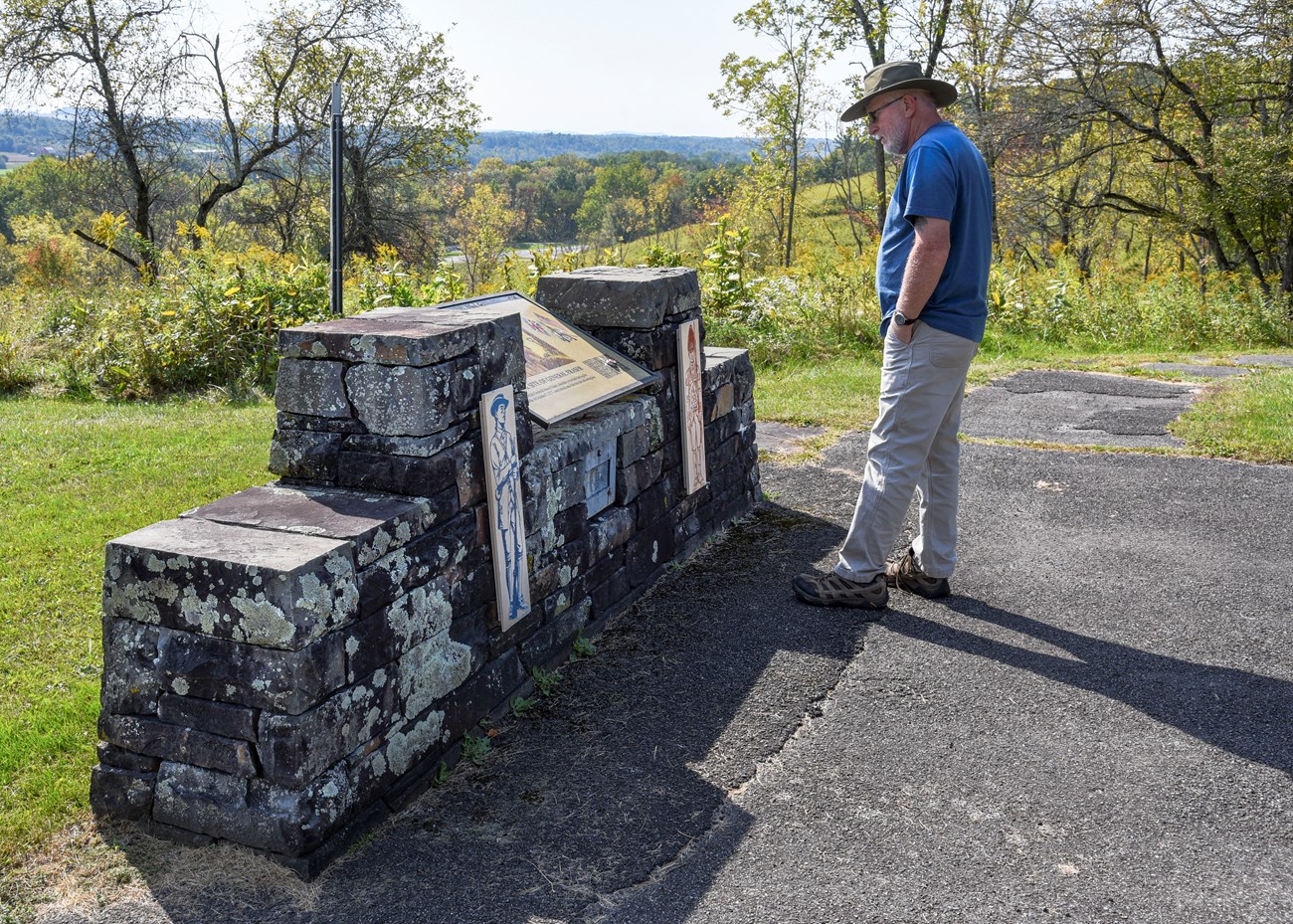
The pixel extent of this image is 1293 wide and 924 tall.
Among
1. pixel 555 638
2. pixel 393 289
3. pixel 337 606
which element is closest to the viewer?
pixel 337 606

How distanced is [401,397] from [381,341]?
0.17 metres

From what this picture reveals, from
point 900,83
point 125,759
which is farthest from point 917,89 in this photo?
point 125,759

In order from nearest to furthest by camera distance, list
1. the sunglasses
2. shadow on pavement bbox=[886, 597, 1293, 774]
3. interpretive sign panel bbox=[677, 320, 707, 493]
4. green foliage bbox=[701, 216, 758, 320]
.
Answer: shadow on pavement bbox=[886, 597, 1293, 774]
the sunglasses
interpretive sign panel bbox=[677, 320, 707, 493]
green foliage bbox=[701, 216, 758, 320]

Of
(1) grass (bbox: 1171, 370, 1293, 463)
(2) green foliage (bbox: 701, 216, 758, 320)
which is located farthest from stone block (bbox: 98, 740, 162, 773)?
(2) green foliage (bbox: 701, 216, 758, 320)

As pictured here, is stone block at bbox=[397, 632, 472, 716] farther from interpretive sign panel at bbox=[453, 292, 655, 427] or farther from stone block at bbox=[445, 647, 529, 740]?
interpretive sign panel at bbox=[453, 292, 655, 427]

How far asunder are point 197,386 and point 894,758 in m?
8.19

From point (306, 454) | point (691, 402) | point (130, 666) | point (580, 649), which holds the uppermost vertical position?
point (306, 454)

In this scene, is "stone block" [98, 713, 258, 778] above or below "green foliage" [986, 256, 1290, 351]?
below

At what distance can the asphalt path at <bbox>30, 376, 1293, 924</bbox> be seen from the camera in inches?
105

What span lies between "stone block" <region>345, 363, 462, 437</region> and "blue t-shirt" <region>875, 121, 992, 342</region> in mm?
2053

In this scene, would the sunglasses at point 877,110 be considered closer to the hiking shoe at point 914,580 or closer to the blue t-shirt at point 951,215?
the blue t-shirt at point 951,215

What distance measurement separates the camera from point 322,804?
2736 mm

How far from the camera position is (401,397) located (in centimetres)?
308

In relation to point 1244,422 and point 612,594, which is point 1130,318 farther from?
point 612,594
